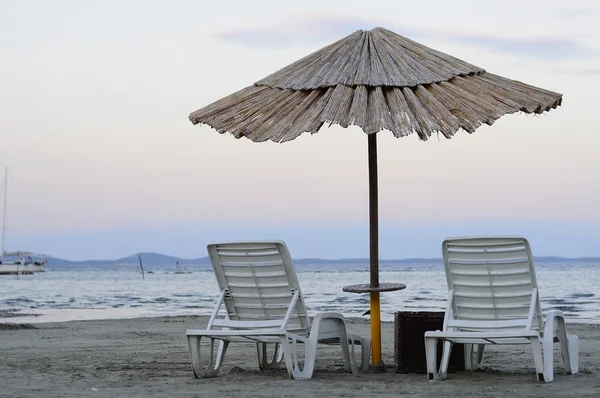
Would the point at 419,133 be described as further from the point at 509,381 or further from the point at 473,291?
the point at 509,381

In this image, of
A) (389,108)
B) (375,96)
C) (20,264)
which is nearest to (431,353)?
(389,108)

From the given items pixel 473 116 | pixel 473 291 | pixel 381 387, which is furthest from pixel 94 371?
pixel 473 116

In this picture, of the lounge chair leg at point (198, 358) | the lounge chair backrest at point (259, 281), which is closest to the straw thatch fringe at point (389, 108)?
the lounge chair backrest at point (259, 281)

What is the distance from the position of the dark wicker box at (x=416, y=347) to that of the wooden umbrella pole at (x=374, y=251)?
0.64ft

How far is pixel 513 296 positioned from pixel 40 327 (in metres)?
8.57

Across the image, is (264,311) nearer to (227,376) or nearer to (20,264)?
(227,376)

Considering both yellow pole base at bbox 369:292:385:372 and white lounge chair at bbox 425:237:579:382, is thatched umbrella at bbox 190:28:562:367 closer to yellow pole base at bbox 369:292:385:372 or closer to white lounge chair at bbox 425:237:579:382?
yellow pole base at bbox 369:292:385:372

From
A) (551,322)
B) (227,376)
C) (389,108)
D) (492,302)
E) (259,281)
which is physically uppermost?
(389,108)

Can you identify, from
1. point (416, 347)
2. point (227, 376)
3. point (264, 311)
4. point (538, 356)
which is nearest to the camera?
point (538, 356)

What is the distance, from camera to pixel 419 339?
6.29m

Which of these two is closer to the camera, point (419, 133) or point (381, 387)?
point (381, 387)

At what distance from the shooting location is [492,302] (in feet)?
18.9

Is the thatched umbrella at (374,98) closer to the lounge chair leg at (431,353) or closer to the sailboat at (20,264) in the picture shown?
the lounge chair leg at (431,353)

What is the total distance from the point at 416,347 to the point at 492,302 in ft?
2.56
